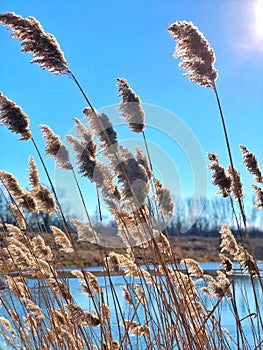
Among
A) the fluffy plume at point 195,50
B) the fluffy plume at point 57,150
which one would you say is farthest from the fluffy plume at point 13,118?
the fluffy plume at point 195,50

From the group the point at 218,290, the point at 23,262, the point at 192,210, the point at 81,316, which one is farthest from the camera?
the point at 192,210

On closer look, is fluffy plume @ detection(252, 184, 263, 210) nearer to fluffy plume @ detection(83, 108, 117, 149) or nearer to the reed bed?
the reed bed

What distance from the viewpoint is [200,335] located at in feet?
9.13

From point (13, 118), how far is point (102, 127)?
58cm

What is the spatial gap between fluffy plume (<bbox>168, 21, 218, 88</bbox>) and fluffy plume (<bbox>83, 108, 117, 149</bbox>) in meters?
0.51

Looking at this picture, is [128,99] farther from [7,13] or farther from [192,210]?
[192,210]

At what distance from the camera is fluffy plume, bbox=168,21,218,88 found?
225cm

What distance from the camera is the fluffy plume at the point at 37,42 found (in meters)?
2.28

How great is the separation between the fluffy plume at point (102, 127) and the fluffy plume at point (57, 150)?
0.35 m

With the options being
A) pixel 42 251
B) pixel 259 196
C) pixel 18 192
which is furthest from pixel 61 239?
pixel 259 196

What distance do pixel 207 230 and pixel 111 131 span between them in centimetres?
4015

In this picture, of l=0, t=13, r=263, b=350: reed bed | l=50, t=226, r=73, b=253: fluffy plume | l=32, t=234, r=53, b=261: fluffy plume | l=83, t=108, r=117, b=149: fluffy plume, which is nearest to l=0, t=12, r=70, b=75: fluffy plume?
l=0, t=13, r=263, b=350: reed bed

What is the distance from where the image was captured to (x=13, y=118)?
2.60 m

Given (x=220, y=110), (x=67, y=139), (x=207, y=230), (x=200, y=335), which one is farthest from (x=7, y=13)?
(x=207, y=230)
